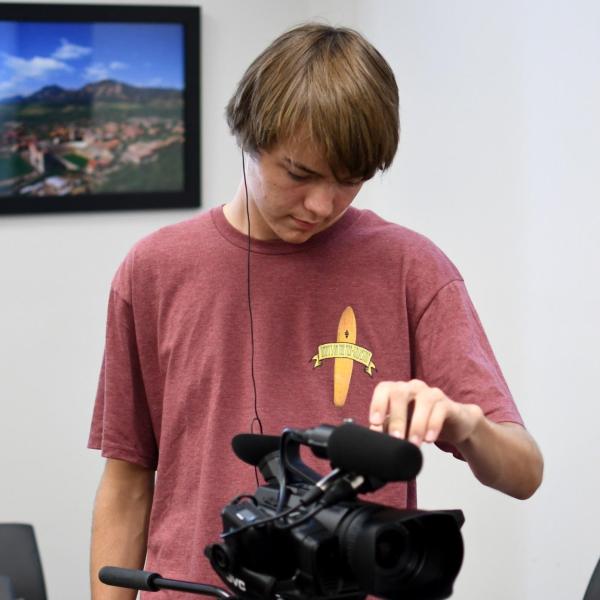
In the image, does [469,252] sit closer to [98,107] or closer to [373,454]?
[98,107]

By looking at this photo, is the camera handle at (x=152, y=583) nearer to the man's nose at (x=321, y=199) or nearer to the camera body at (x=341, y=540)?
the camera body at (x=341, y=540)

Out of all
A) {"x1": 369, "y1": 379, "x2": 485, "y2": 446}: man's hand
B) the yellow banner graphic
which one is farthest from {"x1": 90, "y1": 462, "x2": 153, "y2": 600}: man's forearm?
{"x1": 369, "y1": 379, "x2": 485, "y2": 446}: man's hand

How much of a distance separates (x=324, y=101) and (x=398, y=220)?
1811 millimetres

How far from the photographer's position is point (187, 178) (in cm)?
335

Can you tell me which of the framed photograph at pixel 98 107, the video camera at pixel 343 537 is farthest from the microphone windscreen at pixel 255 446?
the framed photograph at pixel 98 107

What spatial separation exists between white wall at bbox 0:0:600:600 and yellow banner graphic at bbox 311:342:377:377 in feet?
3.04

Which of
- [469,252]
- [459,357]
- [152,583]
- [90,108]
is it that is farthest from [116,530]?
[90,108]

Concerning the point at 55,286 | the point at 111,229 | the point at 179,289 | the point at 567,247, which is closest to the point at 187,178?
the point at 111,229

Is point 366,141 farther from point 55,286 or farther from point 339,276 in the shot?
point 55,286

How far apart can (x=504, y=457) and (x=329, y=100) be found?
455 millimetres

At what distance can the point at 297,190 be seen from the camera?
126 cm

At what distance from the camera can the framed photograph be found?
126 inches

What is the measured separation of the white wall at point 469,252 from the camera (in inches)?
85.9

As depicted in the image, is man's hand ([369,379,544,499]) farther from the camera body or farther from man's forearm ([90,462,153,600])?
man's forearm ([90,462,153,600])
